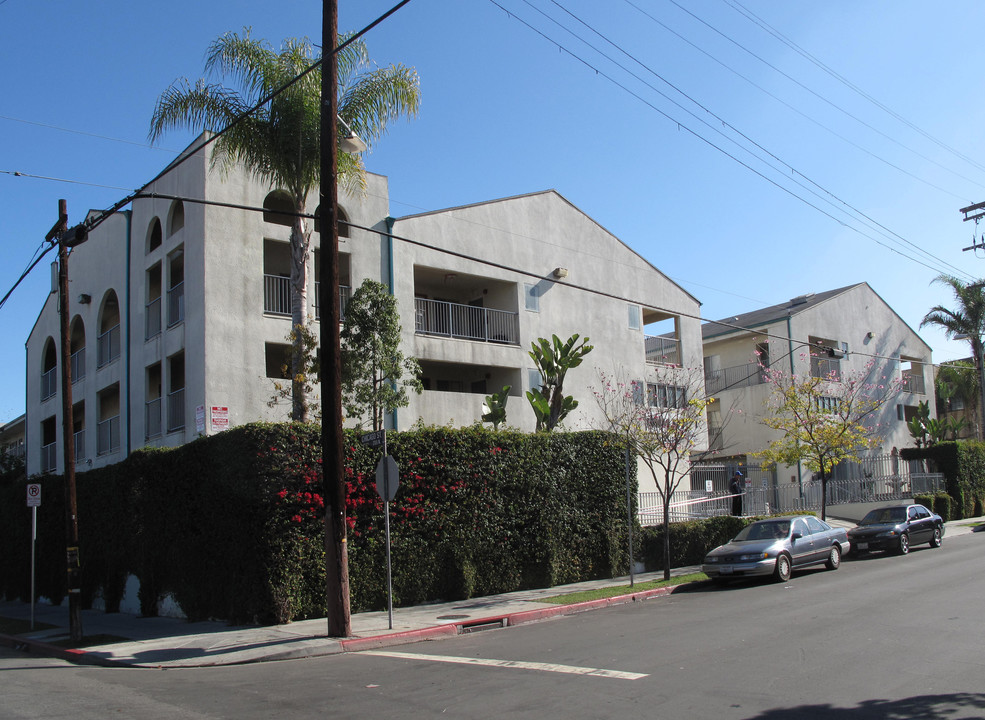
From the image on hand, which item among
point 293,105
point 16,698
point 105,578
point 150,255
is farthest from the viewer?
point 150,255

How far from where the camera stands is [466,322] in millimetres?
25953

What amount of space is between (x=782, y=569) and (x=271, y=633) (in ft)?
34.7

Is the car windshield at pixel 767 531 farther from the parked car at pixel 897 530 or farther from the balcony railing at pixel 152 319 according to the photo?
the balcony railing at pixel 152 319

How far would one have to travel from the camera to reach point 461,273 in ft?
83.9

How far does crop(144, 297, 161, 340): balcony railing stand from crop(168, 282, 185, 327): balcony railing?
0.90 metres

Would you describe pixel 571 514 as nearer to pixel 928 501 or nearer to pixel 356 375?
pixel 356 375

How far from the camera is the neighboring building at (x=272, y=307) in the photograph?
20922 millimetres

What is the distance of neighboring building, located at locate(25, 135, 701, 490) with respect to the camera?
68.6 feet

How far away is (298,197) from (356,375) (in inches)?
158

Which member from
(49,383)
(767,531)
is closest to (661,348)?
(767,531)

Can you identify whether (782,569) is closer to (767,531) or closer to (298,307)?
(767,531)

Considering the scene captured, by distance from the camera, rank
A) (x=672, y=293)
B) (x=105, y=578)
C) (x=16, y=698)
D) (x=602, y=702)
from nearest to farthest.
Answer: (x=602, y=702) < (x=16, y=698) < (x=105, y=578) < (x=672, y=293)

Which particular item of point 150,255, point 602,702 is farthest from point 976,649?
point 150,255

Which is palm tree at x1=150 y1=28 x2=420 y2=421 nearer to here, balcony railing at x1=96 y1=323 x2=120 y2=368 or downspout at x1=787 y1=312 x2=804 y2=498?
balcony railing at x1=96 y1=323 x2=120 y2=368
